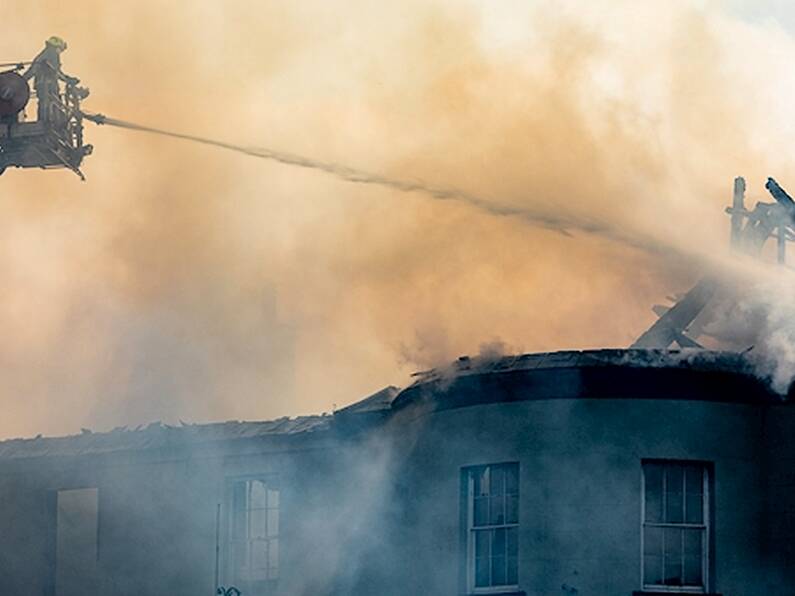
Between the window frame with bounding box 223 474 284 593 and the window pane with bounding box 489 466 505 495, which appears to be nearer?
the window pane with bounding box 489 466 505 495

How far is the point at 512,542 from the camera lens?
33125 millimetres

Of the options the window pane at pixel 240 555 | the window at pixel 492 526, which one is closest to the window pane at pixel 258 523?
the window pane at pixel 240 555

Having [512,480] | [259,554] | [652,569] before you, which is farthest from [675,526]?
[259,554]

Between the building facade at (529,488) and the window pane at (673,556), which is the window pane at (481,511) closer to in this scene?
the building facade at (529,488)

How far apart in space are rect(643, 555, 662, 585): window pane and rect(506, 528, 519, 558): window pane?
6.46ft

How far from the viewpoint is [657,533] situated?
107ft

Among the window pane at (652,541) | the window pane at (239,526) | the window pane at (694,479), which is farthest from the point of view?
the window pane at (239,526)

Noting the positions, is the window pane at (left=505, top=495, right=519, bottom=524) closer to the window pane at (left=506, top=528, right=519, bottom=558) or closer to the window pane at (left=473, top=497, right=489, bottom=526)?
the window pane at (left=506, top=528, right=519, bottom=558)

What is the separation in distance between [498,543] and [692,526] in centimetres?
297

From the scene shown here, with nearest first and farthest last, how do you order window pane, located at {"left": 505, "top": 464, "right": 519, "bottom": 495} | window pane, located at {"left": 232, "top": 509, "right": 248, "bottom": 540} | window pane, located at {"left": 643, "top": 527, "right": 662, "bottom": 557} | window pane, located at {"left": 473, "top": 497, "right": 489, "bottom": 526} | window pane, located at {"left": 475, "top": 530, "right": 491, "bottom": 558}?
window pane, located at {"left": 643, "top": 527, "right": 662, "bottom": 557} → window pane, located at {"left": 505, "top": 464, "right": 519, "bottom": 495} → window pane, located at {"left": 475, "top": 530, "right": 491, "bottom": 558} → window pane, located at {"left": 473, "top": 497, "right": 489, "bottom": 526} → window pane, located at {"left": 232, "top": 509, "right": 248, "bottom": 540}

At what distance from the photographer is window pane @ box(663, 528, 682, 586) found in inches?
1276

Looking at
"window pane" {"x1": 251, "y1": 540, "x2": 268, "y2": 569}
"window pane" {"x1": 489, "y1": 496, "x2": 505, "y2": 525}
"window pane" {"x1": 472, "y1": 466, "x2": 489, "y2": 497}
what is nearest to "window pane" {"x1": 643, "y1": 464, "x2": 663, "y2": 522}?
"window pane" {"x1": 489, "y1": 496, "x2": 505, "y2": 525}

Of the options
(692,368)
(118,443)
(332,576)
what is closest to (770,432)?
(692,368)

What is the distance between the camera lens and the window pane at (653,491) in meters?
32.6
